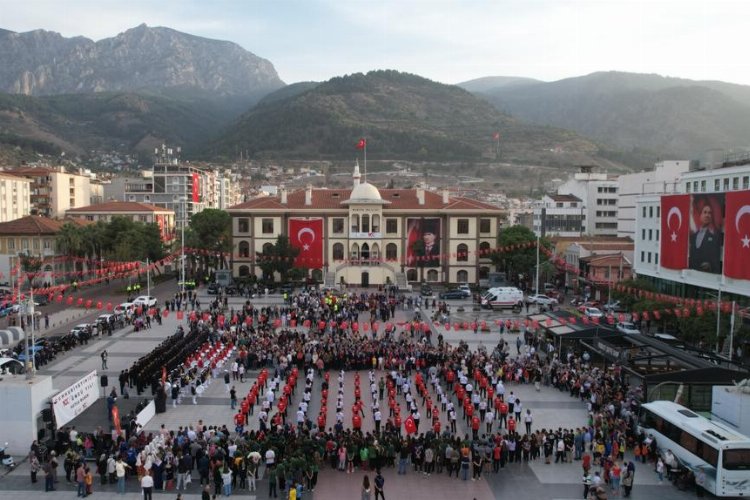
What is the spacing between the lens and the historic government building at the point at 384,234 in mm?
62531

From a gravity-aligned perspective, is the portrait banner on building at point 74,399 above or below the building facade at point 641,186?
below

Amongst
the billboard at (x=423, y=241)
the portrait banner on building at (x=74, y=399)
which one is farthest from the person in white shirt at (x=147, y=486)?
the billboard at (x=423, y=241)

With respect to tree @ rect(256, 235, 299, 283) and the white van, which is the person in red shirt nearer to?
the white van

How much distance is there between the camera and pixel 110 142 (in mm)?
198375

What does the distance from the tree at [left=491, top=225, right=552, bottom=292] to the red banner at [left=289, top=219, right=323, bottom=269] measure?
16689 mm

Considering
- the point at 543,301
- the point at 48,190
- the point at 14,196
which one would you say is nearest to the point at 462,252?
the point at 543,301

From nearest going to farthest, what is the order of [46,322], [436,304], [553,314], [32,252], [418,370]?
[418,370] < [553,314] < [46,322] < [436,304] < [32,252]

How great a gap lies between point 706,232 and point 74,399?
118 ft

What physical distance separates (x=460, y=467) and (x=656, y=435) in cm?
624

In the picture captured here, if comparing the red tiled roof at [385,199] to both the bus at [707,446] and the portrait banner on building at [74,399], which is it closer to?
the portrait banner on building at [74,399]

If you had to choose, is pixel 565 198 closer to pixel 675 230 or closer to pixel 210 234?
pixel 675 230

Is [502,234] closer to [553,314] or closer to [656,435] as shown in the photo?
[553,314]

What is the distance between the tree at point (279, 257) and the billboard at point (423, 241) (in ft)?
37.2

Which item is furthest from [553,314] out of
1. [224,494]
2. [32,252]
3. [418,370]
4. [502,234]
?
[32,252]
